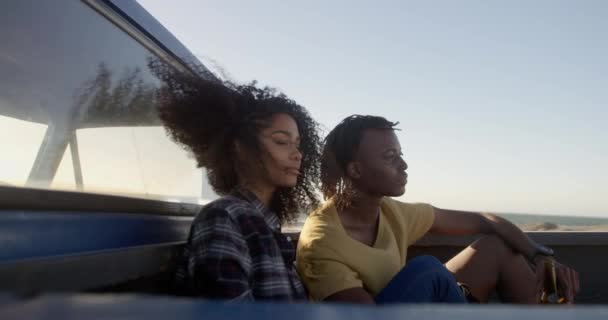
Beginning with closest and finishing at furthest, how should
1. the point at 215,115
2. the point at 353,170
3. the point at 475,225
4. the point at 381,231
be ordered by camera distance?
the point at 215,115, the point at 381,231, the point at 353,170, the point at 475,225

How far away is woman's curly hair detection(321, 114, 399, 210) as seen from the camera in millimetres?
2645

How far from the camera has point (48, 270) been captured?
3.47ft

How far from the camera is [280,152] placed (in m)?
1.98

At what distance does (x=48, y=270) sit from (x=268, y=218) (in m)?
0.86

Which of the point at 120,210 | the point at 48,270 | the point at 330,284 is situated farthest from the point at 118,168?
the point at 330,284

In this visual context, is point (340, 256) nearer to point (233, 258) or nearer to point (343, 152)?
point (343, 152)

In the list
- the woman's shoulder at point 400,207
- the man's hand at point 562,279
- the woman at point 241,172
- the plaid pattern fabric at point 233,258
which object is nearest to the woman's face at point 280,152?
the woman at point 241,172

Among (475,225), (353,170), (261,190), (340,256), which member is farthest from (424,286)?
(475,225)

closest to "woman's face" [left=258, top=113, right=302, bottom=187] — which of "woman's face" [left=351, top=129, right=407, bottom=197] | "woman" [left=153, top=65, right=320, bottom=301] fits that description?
"woman" [left=153, top=65, right=320, bottom=301]

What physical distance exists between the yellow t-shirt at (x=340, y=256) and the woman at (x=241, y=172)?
0.17 metres

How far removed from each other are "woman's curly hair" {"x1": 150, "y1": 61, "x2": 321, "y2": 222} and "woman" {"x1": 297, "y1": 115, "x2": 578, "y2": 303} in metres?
0.48

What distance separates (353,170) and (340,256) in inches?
21.1

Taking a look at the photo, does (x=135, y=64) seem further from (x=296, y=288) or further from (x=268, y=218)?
(x=296, y=288)

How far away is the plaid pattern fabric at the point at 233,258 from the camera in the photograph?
4.66ft
